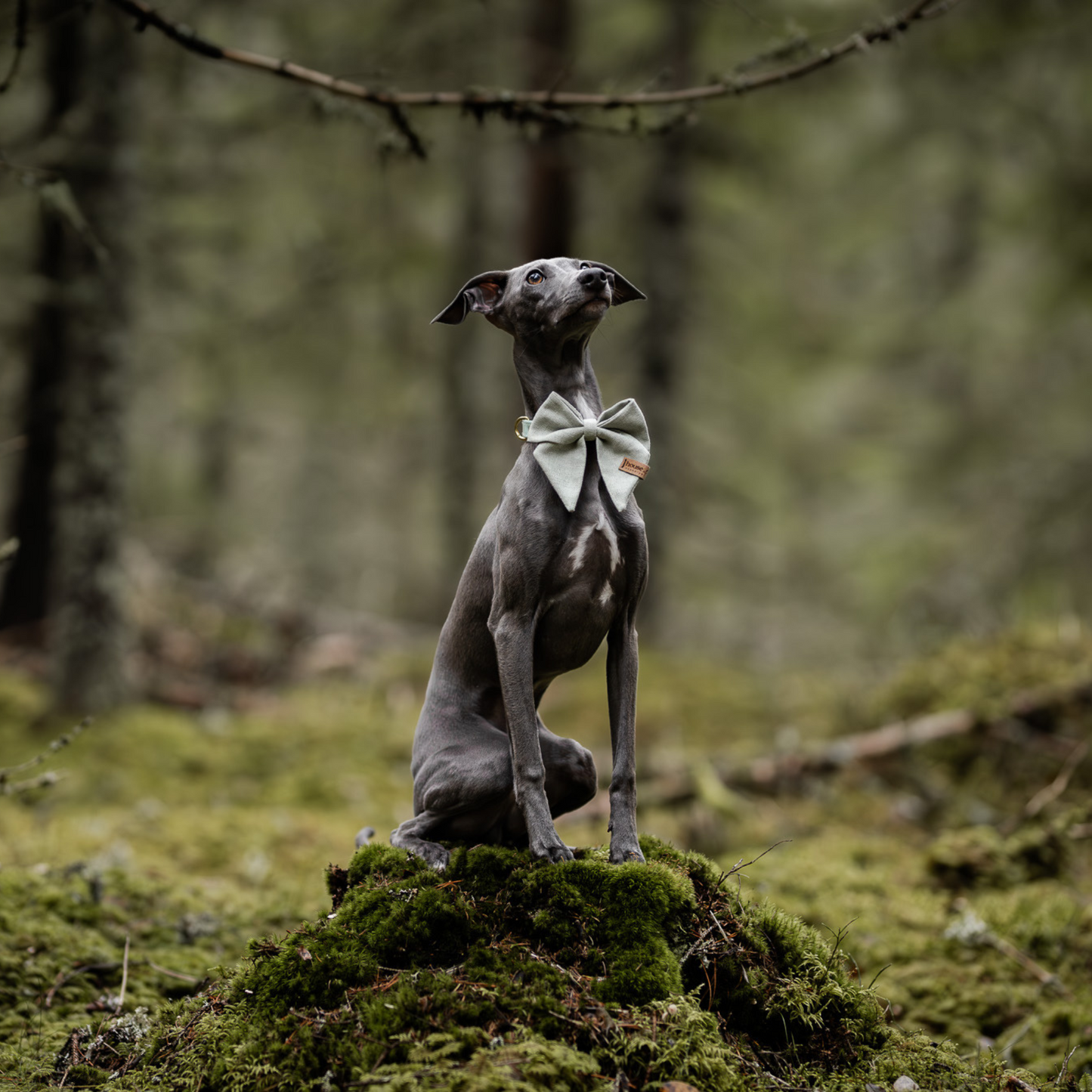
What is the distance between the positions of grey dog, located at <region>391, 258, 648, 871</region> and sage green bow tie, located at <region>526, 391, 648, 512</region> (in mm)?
45

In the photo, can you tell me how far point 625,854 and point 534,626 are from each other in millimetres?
824

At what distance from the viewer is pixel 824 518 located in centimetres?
1858

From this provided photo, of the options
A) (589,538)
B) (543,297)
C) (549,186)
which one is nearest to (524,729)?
(589,538)

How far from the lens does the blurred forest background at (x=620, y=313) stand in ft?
26.7

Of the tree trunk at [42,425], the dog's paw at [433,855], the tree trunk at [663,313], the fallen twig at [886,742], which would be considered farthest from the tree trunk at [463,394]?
the dog's paw at [433,855]

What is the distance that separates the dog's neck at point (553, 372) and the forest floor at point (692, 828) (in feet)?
6.27

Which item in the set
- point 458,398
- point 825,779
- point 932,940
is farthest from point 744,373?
point 932,940

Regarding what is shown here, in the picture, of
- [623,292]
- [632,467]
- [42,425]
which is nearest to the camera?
[632,467]

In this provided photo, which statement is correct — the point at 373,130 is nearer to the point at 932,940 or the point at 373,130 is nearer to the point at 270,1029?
the point at 270,1029

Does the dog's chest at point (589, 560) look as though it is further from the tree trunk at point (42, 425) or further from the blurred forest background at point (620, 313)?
the tree trunk at point (42, 425)

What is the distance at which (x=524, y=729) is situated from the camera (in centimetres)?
310

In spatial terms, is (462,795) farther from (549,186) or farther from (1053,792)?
(549,186)

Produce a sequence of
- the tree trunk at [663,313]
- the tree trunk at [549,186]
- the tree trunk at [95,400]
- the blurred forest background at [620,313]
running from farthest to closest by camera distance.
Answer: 1. the tree trunk at [663,313]
2. the tree trunk at [549,186]
3. the blurred forest background at [620,313]
4. the tree trunk at [95,400]

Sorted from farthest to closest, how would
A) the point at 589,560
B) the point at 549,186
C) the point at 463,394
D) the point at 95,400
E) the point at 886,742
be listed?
the point at 463,394 → the point at 549,186 → the point at 95,400 → the point at 886,742 → the point at 589,560
